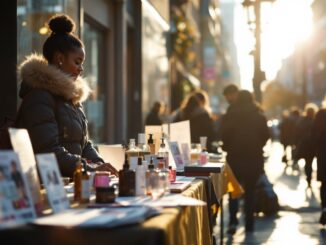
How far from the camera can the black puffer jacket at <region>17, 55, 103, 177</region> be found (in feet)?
16.7

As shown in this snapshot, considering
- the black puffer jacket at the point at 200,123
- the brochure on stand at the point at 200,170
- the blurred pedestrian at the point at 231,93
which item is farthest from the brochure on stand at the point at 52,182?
the black puffer jacket at the point at 200,123

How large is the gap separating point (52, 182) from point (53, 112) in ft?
4.97

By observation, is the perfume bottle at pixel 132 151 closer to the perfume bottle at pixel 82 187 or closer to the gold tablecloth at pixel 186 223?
the gold tablecloth at pixel 186 223

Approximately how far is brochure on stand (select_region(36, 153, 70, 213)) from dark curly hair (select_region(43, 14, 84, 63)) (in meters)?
1.73

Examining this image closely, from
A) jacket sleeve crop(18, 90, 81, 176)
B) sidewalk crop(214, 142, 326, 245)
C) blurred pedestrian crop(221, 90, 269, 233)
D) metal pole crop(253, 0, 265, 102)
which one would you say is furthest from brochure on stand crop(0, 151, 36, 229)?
metal pole crop(253, 0, 265, 102)

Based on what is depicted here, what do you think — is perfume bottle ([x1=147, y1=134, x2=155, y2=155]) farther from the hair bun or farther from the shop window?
the shop window

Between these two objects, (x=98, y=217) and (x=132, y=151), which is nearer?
(x=98, y=217)

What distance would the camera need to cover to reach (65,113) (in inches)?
213

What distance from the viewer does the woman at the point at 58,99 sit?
5.10 m

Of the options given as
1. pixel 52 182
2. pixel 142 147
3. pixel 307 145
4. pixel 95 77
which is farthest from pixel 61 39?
pixel 307 145

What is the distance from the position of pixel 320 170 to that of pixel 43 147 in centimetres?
800

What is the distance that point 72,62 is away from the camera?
5461 millimetres

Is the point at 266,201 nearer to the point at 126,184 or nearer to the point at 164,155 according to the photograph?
the point at 164,155

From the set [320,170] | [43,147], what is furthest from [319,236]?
[43,147]
